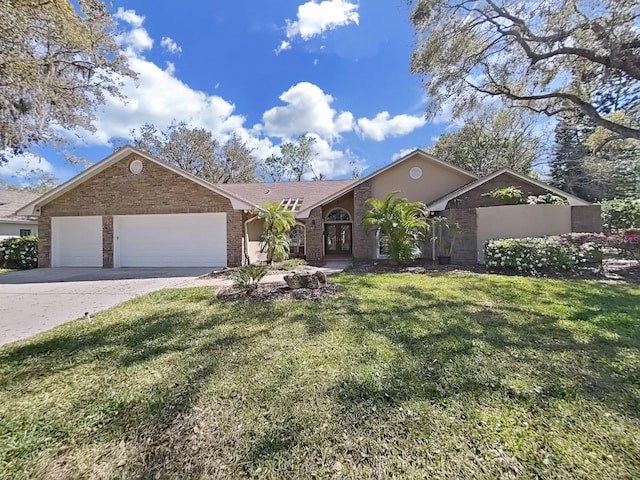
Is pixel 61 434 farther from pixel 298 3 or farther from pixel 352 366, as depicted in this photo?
pixel 298 3

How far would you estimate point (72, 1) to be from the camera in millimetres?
6820

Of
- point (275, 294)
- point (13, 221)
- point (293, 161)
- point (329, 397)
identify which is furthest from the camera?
point (293, 161)

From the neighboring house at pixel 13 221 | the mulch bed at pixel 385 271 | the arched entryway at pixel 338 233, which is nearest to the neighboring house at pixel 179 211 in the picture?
the mulch bed at pixel 385 271

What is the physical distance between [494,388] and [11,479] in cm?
421

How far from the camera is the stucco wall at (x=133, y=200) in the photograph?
14.3 m

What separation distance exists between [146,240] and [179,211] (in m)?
2.24

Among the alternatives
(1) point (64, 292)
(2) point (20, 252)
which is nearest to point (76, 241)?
(2) point (20, 252)

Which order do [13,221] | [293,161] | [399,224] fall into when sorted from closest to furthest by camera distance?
[399,224], [13,221], [293,161]

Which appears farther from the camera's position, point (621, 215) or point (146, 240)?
point (621, 215)

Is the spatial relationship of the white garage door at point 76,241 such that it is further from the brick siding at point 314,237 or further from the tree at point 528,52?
the tree at point 528,52

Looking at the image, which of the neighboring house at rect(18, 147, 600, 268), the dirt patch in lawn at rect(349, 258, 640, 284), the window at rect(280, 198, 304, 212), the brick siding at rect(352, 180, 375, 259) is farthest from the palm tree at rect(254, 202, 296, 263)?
the dirt patch in lawn at rect(349, 258, 640, 284)

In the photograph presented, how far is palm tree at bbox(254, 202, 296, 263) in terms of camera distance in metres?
14.2

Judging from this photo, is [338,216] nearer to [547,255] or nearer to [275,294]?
[547,255]

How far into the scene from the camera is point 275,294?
7.57 m
